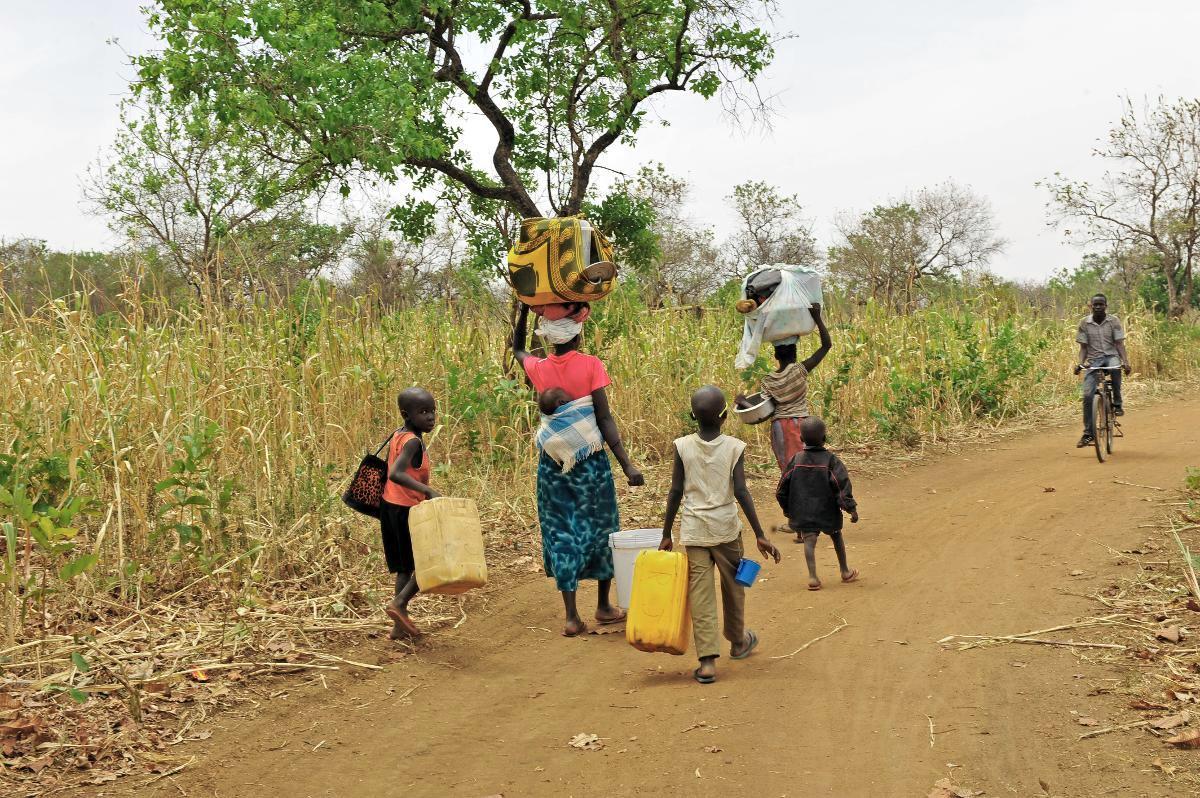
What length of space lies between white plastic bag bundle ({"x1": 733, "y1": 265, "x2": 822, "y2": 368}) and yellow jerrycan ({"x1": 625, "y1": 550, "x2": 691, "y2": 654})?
3.40m

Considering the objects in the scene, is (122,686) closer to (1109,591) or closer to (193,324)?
(193,324)

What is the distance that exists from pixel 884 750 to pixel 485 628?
2512 millimetres

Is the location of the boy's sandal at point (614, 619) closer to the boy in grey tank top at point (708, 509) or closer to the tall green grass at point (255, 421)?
the boy in grey tank top at point (708, 509)

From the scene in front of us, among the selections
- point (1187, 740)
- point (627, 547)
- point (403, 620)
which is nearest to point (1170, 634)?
point (1187, 740)

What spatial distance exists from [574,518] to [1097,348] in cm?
715

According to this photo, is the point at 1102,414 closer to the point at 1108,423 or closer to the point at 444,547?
the point at 1108,423

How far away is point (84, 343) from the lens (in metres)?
5.83

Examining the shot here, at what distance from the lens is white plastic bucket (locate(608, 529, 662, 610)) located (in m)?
5.41

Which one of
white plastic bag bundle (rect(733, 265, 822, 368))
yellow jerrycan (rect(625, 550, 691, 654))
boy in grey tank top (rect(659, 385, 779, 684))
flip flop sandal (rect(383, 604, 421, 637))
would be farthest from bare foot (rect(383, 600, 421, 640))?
white plastic bag bundle (rect(733, 265, 822, 368))

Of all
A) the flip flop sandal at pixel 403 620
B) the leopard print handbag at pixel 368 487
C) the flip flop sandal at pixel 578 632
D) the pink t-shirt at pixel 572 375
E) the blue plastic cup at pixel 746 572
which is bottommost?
the flip flop sandal at pixel 578 632

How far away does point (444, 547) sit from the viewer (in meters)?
4.68

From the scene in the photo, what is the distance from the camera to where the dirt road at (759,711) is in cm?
354

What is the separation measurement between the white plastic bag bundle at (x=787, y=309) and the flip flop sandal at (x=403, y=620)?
3642mm

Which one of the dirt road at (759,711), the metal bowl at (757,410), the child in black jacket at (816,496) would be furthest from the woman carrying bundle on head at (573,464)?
the metal bowl at (757,410)
